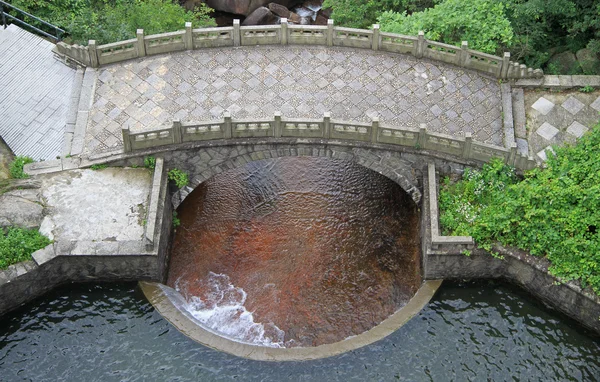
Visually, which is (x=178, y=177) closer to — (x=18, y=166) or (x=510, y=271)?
(x=18, y=166)

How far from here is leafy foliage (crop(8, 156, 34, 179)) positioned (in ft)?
128

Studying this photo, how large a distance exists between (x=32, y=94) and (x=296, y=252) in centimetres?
1582

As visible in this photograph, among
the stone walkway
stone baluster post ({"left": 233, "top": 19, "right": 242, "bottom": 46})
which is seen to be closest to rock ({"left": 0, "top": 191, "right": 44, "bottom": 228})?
the stone walkway

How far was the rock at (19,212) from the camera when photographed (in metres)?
37.4

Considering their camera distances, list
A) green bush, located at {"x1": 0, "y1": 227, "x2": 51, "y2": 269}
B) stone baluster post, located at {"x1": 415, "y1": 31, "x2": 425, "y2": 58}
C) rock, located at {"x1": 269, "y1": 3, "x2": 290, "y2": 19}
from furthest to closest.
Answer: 1. rock, located at {"x1": 269, "y1": 3, "x2": 290, "y2": 19}
2. stone baluster post, located at {"x1": 415, "y1": 31, "x2": 425, "y2": 58}
3. green bush, located at {"x1": 0, "y1": 227, "x2": 51, "y2": 269}

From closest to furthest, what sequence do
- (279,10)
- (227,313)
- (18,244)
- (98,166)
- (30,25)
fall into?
(18,244) → (227,313) → (98,166) → (30,25) → (279,10)

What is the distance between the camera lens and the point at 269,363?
118 feet

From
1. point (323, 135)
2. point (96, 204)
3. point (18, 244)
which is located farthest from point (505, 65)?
point (18, 244)

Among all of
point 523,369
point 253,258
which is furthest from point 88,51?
point 523,369

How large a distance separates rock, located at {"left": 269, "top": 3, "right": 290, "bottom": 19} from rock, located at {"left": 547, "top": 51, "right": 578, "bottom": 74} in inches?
736

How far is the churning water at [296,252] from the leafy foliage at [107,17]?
9214mm

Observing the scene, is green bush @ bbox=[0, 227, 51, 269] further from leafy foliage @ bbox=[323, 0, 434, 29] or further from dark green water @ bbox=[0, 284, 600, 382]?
leafy foliage @ bbox=[323, 0, 434, 29]

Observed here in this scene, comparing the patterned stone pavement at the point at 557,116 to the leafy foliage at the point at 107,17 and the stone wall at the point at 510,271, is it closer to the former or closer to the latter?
the stone wall at the point at 510,271

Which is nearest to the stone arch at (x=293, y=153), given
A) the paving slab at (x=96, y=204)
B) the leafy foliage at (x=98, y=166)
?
the paving slab at (x=96, y=204)
